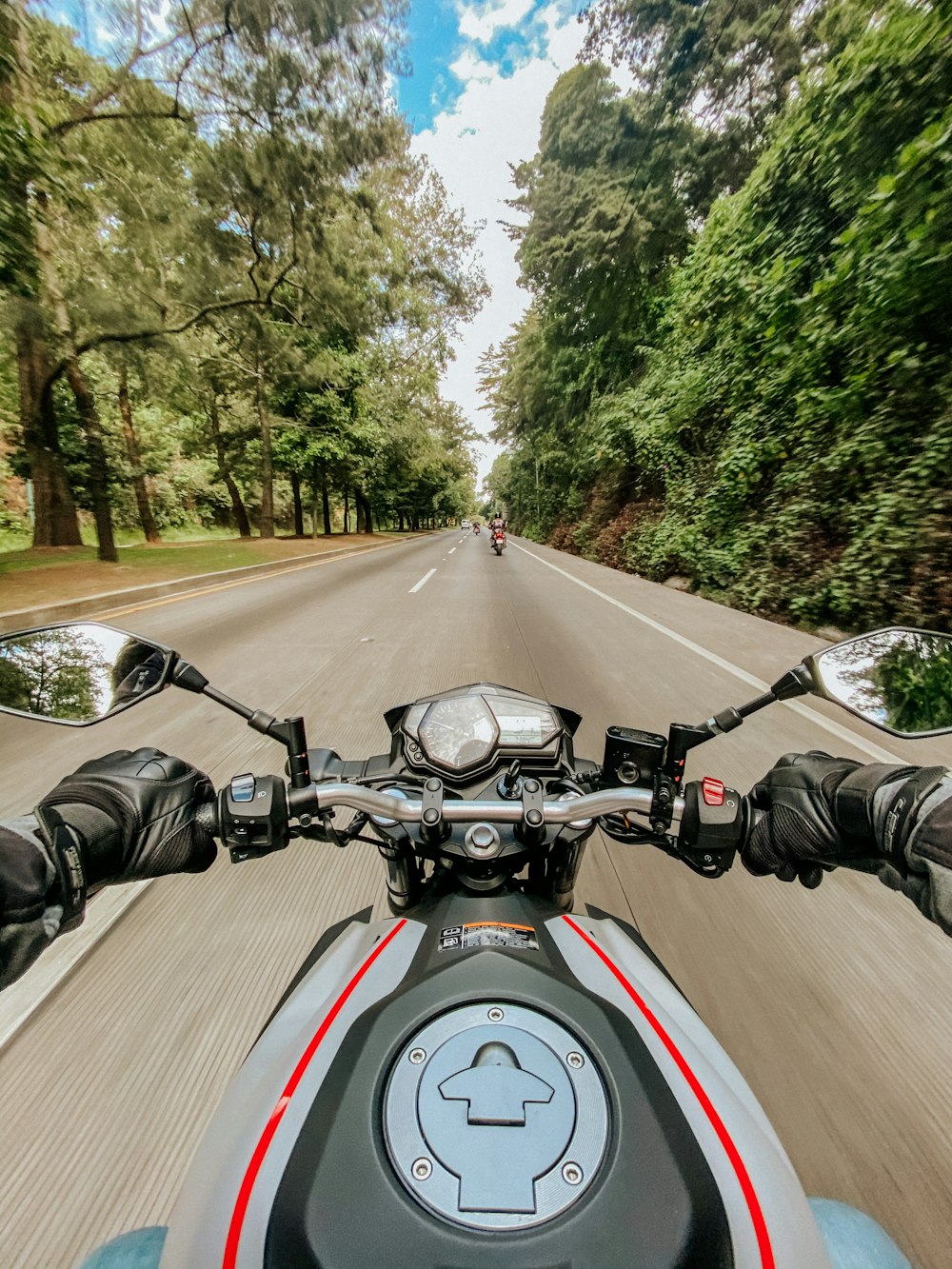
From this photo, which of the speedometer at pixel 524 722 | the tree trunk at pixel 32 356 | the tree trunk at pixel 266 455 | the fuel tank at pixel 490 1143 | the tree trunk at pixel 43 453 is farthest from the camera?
the tree trunk at pixel 266 455

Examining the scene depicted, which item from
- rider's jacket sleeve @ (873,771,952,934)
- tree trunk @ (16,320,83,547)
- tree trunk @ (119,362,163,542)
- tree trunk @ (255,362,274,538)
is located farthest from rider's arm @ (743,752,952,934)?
tree trunk @ (255,362,274,538)

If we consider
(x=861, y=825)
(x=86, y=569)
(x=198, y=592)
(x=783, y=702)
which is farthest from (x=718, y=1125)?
(x=86, y=569)

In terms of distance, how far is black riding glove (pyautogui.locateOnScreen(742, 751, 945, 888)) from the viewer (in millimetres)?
963

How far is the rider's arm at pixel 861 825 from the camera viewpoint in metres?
0.90

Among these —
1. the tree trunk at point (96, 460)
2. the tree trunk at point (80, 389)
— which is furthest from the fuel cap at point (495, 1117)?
the tree trunk at point (96, 460)

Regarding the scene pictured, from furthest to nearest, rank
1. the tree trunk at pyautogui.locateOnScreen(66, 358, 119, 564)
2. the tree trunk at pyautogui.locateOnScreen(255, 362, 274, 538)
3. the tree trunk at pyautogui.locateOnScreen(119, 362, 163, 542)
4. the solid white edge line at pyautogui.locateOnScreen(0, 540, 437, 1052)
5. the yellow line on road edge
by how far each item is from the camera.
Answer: the tree trunk at pyautogui.locateOnScreen(255, 362, 274, 538)
the tree trunk at pyautogui.locateOnScreen(119, 362, 163, 542)
the tree trunk at pyautogui.locateOnScreen(66, 358, 119, 564)
the yellow line on road edge
the solid white edge line at pyautogui.locateOnScreen(0, 540, 437, 1052)

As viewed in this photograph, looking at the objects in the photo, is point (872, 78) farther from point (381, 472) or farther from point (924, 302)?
point (381, 472)

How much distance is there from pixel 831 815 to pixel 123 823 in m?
1.47

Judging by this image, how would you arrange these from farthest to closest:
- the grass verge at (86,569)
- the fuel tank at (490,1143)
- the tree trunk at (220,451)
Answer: the tree trunk at (220,451)
the grass verge at (86,569)
the fuel tank at (490,1143)

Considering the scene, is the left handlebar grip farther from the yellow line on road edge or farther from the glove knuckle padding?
the yellow line on road edge

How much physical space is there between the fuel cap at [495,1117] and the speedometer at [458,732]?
0.59m

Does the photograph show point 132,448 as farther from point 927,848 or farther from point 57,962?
point 927,848

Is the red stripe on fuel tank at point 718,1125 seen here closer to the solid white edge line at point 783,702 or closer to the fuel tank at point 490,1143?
the fuel tank at point 490,1143

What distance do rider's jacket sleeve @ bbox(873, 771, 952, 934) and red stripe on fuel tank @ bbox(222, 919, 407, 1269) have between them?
0.96 metres
